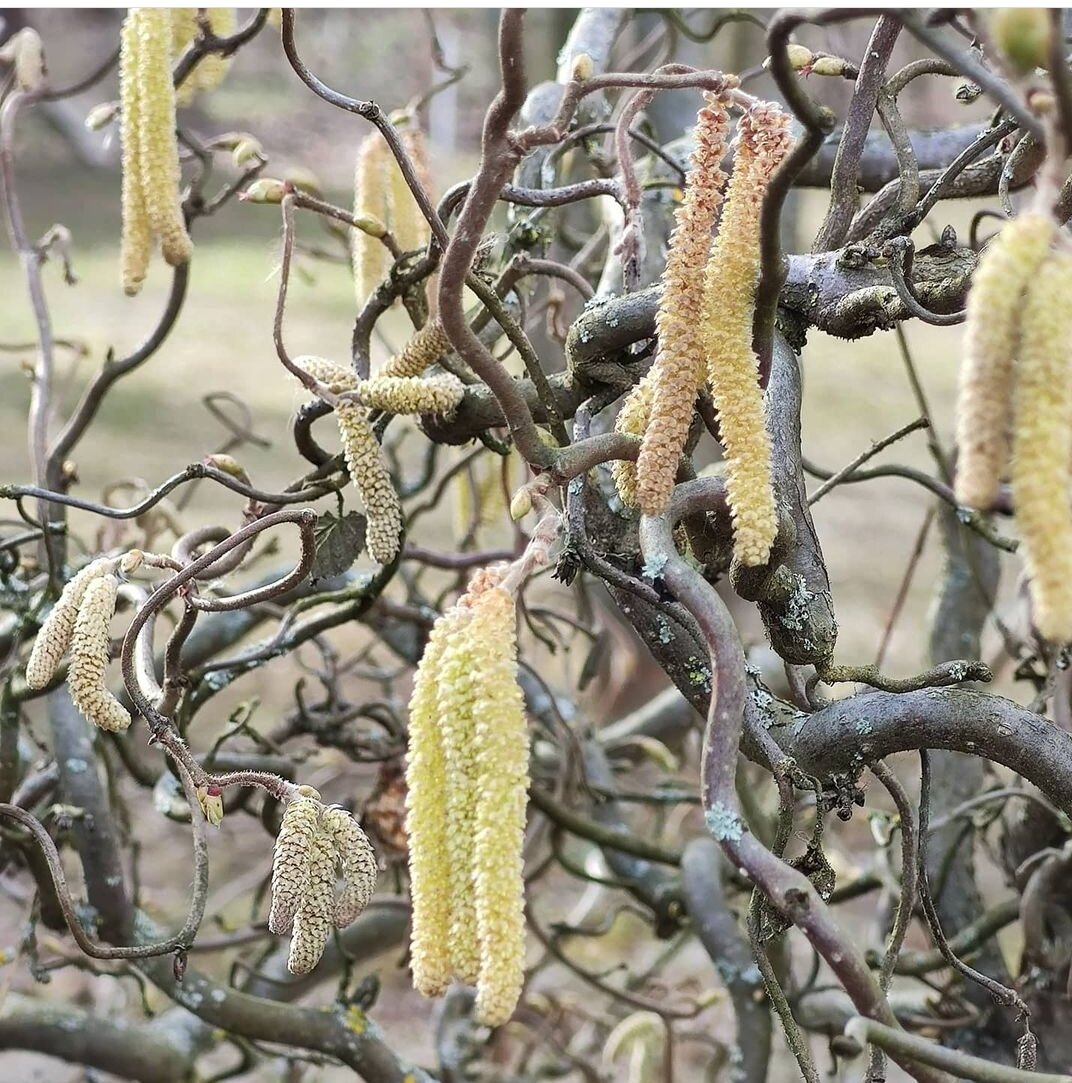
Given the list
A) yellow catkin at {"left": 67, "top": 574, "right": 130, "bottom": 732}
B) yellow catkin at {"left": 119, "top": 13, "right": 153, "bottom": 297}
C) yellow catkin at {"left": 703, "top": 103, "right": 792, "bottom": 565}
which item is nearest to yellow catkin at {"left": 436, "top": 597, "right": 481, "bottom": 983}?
yellow catkin at {"left": 703, "top": 103, "right": 792, "bottom": 565}

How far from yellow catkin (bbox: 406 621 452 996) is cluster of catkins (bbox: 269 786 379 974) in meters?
0.10

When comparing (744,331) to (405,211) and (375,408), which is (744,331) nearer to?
(375,408)

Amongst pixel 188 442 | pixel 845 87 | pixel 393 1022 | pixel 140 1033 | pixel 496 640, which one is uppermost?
pixel 845 87

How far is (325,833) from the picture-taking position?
56cm

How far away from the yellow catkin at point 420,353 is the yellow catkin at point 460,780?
32 centimetres

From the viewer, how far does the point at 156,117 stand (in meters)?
0.78

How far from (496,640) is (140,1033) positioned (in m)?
0.87

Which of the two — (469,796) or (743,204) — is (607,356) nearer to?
(743,204)

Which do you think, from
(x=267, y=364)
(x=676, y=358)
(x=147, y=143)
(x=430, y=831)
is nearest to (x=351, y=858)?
(x=430, y=831)

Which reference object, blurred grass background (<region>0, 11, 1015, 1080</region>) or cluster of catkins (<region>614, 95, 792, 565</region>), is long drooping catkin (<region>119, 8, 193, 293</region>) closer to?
cluster of catkins (<region>614, 95, 792, 565</region>)

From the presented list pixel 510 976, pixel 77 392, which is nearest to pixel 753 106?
pixel 510 976

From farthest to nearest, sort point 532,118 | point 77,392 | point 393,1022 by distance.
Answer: point 77,392 → point 393,1022 → point 532,118

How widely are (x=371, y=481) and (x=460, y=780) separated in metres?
0.29

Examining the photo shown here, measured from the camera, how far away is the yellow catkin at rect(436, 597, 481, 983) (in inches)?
17.2
